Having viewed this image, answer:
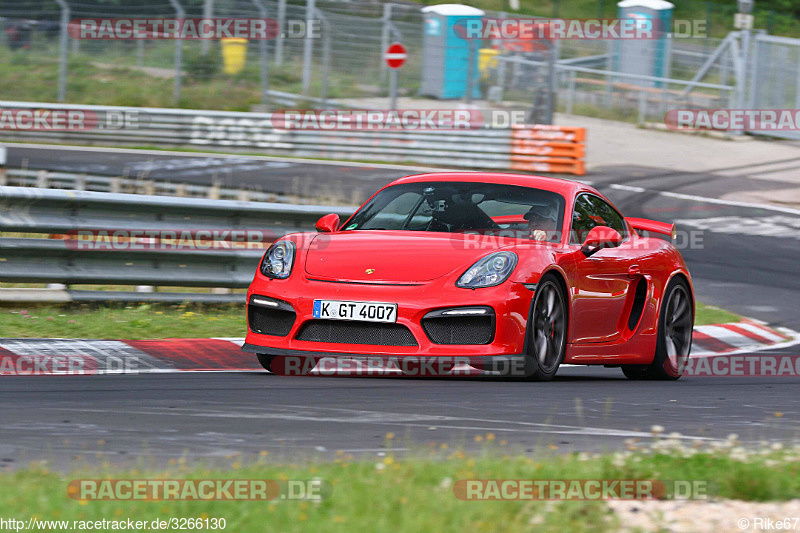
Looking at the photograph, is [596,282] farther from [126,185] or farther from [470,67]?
[470,67]

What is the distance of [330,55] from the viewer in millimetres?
25406

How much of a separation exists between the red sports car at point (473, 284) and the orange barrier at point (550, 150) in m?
13.6

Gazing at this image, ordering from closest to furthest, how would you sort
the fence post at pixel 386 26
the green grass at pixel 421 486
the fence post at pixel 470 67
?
1. the green grass at pixel 421 486
2. the fence post at pixel 470 67
3. the fence post at pixel 386 26

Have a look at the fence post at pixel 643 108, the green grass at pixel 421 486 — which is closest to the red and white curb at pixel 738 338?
the green grass at pixel 421 486

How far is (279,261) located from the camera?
277 inches

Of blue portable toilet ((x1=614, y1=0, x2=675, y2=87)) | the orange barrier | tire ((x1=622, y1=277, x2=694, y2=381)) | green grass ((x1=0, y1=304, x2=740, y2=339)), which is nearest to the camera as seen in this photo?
green grass ((x1=0, y1=304, x2=740, y2=339))

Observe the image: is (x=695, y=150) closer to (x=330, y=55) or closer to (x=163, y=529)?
(x=330, y=55)

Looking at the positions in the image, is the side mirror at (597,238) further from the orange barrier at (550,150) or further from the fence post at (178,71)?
the fence post at (178,71)

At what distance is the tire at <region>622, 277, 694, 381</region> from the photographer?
830 centimetres

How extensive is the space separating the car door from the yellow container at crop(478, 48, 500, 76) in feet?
57.9

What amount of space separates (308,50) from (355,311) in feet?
65.5

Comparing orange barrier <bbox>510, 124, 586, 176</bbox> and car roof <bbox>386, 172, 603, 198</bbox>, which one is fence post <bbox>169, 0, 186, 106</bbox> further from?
car roof <bbox>386, 172, 603, 198</bbox>

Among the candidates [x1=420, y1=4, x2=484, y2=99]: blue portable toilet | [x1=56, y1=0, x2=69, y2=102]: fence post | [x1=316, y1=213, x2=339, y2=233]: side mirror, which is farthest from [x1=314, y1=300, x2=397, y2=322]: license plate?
[x1=56, y1=0, x2=69, y2=102]: fence post

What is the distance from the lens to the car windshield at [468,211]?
24.4ft
